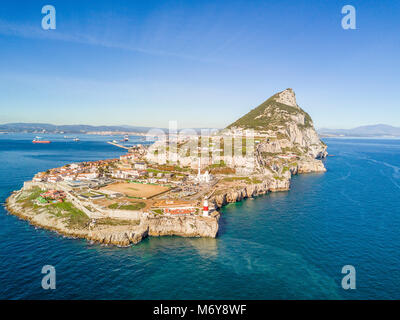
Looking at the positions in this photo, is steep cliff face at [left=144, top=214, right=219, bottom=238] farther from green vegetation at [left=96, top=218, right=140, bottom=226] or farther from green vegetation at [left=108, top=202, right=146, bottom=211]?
green vegetation at [left=108, top=202, right=146, bottom=211]

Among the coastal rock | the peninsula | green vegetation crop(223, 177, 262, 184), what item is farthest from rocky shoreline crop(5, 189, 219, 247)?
the coastal rock

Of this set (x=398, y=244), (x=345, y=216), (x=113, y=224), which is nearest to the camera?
(x=398, y=244)

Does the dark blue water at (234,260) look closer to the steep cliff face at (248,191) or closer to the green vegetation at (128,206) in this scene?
the steep cliff face at (248,191)

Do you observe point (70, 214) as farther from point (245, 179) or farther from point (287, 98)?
point (287, 98)

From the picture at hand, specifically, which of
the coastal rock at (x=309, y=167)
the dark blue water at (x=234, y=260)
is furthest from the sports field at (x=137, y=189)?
the coastal rock at (x=309, y=167)

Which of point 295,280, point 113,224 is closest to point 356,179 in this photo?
point 295,280

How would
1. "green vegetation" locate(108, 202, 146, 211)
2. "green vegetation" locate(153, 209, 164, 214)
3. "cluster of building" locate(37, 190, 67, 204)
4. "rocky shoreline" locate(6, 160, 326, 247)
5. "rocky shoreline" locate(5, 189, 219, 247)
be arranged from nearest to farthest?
"rocky shoreline" locate(5, 189, 219, 247) < "rocky shoreline" locate(6, 160, 326, 247) < "green vegetation" locate(153, 209, 164, 214) < "green vegetation" locate(108, 202, 146, 211) < "cluster of building" locate(37, 190, 67, 204)
